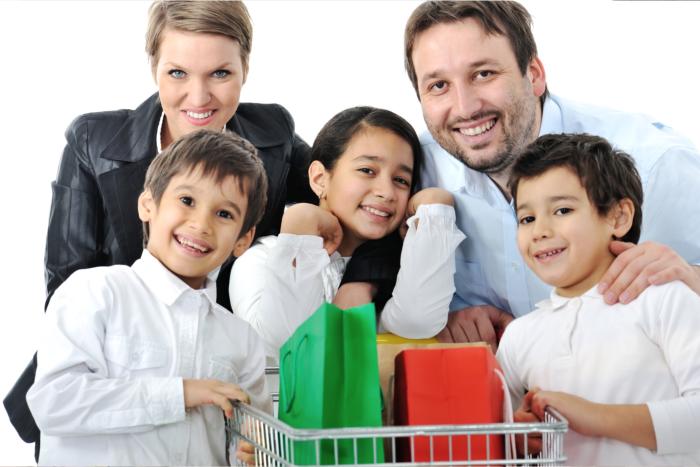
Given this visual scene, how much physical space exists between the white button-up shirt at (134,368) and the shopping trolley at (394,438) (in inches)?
4.3

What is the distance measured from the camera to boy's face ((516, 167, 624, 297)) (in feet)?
5.86

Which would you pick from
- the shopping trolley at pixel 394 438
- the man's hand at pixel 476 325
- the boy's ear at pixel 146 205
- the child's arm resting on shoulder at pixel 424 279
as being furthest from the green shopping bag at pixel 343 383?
the man's hand at pixel 476 325

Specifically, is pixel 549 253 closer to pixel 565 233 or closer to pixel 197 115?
pixel 565 233

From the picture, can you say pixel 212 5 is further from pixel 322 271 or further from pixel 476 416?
pixel 476 416

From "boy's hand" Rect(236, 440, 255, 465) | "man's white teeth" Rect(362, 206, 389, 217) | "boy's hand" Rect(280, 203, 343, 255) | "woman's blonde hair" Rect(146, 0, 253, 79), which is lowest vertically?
"boy's hand" Rect(236, 440, 255, 465)

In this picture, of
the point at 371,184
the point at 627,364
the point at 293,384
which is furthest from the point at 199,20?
the point at 627,364

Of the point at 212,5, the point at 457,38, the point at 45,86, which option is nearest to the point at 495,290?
the point at 457,38

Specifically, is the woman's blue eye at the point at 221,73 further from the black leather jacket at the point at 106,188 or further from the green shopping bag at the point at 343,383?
the green shopping bag at the point at 343,383

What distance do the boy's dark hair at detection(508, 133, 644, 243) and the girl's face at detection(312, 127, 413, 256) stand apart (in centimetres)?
36

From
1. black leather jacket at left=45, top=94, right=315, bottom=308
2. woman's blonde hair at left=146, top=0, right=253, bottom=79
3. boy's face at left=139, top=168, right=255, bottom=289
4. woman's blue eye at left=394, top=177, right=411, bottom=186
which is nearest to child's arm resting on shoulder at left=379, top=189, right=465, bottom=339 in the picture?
woman's blue eye at left=394, top=177, right=411, bottom=186

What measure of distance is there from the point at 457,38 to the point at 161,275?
908 millimetres

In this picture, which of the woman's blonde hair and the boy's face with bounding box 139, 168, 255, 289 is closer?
the boy's face with bounding box 139, 168, 255, 289

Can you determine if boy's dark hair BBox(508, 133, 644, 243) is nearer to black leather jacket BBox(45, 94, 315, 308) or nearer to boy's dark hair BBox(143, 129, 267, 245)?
boy's dark hair BBox(143, 129, 267, 245)

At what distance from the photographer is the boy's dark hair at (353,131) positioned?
2.23 meters
